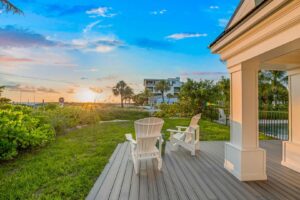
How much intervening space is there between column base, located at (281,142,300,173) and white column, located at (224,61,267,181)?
1019 millimetres

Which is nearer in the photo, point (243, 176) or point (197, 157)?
point (243, 176)

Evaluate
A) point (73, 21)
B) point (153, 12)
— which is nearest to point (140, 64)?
point (153, 12)

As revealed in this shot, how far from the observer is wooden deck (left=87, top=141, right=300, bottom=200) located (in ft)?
9.27

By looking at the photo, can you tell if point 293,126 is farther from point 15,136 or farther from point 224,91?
point 224,91

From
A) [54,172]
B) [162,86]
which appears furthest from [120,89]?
[54,172]

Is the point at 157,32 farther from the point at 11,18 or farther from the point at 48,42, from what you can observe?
the point at 11,18

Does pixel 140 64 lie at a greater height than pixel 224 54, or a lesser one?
greater

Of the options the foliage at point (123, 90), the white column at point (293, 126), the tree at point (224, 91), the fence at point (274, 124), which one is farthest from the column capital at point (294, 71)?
the foliage at point (123, 90)

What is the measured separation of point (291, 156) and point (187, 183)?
7.94ft

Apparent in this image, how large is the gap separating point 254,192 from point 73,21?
379 inches

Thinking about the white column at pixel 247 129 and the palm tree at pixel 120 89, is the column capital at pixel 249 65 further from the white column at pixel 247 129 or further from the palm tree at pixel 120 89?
the palm tree at pixel 120 89

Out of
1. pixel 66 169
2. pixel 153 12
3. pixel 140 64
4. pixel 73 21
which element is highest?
pixel 153 12

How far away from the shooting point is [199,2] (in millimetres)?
9391

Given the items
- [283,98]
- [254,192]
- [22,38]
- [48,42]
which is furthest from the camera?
[283,98]
